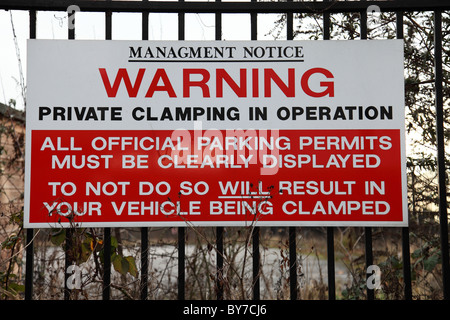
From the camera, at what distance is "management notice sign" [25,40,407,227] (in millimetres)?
2613

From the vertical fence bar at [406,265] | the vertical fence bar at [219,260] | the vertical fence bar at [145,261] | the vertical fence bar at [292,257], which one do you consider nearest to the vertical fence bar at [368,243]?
the vertical fence bar at [406,265]

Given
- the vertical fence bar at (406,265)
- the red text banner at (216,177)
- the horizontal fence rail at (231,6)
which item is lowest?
Answer: the vertical fence bar at (406,265)

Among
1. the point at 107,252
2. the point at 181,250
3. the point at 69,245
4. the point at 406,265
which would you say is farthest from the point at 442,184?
the point at 69,245

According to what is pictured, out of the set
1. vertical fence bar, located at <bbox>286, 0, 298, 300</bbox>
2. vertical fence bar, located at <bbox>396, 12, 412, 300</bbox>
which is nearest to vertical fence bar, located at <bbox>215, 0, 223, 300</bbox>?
vertical fence bar, located at <bbox>286, 0, 298, 300</bbox>

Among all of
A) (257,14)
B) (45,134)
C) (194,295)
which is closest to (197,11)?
(257,14)

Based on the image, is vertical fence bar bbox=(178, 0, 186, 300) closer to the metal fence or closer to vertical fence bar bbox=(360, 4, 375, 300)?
the metal fence

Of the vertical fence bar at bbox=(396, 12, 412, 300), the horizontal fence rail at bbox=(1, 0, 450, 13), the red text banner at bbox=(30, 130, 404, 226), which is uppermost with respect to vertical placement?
the horizontal fence rail at bbox=(1, 0, 450, 13)

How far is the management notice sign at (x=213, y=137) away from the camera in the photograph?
2.61 m

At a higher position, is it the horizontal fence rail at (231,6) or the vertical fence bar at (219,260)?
the horizontal fence rail at (231,6)

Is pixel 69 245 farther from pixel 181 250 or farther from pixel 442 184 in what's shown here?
pixel 442 184

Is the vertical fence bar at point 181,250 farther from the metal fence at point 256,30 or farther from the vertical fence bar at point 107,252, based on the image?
the vertical fence bar at point 107,252

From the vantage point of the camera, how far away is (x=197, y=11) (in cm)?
268
